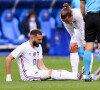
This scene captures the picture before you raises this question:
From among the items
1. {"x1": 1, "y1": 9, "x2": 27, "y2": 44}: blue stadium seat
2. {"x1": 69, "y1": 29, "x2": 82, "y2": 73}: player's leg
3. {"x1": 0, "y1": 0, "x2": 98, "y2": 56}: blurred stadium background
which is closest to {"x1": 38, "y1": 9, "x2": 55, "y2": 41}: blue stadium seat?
{"x1": 0, "y1": 0, "x2": 98, "y2": 56}: blurred stadium background

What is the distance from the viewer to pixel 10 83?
9766mm

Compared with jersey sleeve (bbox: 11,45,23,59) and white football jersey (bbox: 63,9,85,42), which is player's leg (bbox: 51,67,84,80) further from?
white football jersey (bbox: 63,9,85,42)

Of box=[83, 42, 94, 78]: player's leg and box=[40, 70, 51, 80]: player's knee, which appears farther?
box=[40, 70, 51, 80]: player's knee

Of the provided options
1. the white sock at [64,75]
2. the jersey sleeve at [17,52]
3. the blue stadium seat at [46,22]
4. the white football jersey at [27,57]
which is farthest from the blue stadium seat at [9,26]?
the white sock at [64,75]

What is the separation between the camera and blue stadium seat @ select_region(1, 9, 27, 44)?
23781 mm

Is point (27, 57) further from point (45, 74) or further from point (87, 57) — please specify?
point (87, 57)

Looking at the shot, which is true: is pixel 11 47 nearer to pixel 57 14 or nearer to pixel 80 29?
pixel 57 14

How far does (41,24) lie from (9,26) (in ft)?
4.88

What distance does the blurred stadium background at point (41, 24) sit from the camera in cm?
2156

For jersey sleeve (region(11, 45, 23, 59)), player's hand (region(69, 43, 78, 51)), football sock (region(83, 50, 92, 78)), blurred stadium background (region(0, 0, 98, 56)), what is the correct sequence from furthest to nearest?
blurred stadium background (region(0, 0, 98, 56)), player's hand (region(69, 43, 78, 51)), jersey sleeve (region(11, 45, 23, 59)), football sock (region(83, 50, 92, 78))

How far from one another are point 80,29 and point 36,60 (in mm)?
1125

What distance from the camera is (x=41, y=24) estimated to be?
2448cm

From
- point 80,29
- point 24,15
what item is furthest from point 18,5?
point 80,29

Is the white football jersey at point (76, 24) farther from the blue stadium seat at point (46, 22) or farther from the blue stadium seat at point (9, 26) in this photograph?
the blue stadium seat at point (46, 22)
